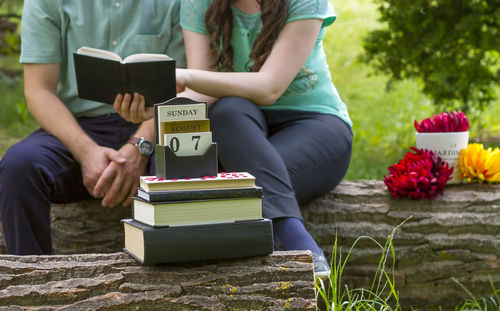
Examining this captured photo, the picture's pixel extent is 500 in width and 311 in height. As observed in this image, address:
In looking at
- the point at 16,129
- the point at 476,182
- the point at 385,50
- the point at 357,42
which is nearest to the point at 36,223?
the point at 476,182

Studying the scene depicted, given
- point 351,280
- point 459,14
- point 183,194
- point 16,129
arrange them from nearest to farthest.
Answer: point 183,194
point 351,280
point 459,14
point 16,129

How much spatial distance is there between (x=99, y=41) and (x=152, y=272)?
1.27m

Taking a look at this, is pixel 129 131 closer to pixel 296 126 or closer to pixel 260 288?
pixel 296 126

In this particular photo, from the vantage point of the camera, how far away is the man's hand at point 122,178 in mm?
2266

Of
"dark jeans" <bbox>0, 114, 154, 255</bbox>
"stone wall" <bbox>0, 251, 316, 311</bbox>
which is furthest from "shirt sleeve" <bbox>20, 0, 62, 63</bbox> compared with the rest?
"stone wall" <bbox>0, 251, 316, 311</bbox>

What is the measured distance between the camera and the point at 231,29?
2463 mm

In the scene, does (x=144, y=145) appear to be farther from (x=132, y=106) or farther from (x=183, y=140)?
(x=183, y=140)

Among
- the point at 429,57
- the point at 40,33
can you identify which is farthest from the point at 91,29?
the point at 429,57

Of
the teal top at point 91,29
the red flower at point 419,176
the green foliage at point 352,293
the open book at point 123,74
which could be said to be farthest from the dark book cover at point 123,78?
the red flower at point 419,176

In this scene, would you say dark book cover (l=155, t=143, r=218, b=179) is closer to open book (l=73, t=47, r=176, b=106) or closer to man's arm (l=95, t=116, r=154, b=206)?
open book (l=73, t=47, r=176, b=106)

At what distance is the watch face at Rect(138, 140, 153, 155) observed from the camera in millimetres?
2320

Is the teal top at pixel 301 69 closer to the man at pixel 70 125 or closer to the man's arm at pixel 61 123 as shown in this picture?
the man at pixel 70 125

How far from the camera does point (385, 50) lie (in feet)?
15.2

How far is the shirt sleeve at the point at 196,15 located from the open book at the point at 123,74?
425mm
